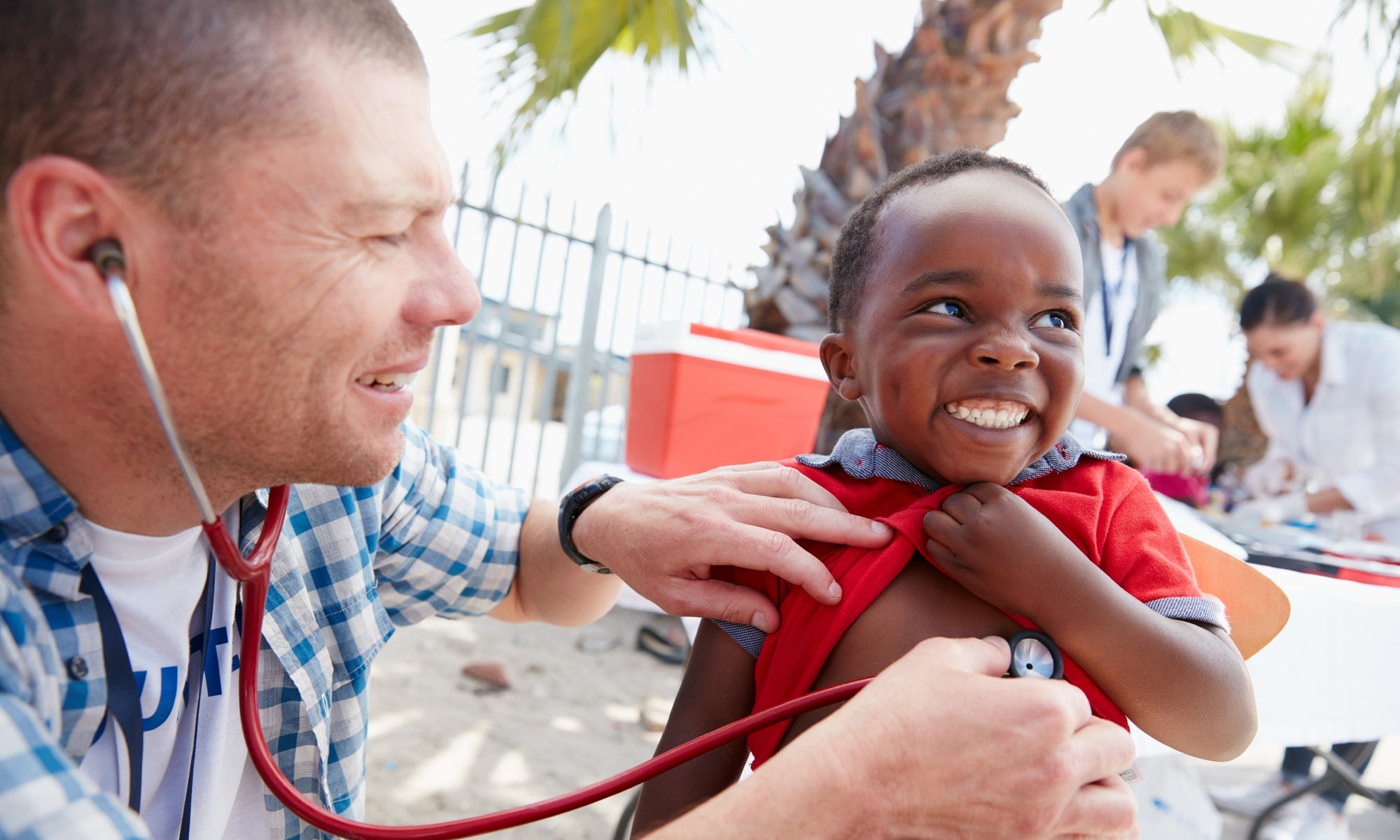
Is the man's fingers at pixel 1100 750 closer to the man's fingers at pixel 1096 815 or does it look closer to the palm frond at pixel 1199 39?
the man's fingers at pixel 1096 815

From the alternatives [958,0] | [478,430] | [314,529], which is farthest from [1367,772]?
[478,430]

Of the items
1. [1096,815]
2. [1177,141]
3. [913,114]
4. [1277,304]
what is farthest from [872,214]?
[1277,304]

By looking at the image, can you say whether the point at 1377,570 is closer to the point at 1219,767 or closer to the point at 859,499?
the point at 859,499

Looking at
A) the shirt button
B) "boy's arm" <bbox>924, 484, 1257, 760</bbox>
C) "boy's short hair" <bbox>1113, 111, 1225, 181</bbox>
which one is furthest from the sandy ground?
"boy's short hair" <bbox>1113, 111, 1225, 181</bbox>

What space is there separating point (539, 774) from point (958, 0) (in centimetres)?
393

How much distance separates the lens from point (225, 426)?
0.97m

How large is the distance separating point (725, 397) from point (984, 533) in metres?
1.36

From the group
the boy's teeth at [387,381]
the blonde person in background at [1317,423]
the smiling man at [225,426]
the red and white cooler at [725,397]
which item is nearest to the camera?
the smiling man at [225,426]

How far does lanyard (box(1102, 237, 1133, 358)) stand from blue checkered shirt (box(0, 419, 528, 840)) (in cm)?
246

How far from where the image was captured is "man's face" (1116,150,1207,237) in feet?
10.2

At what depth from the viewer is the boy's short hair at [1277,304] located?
4207 millimetres

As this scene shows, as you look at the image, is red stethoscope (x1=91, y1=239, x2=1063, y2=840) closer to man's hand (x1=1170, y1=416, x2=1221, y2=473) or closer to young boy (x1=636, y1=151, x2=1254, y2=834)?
young boy (x1=636, y1=151, x2=1254, y2=834)

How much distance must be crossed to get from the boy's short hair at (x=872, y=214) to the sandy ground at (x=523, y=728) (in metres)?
2.24

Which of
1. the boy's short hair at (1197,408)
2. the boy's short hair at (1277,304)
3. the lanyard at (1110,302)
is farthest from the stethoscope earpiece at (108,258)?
the boy's short hair at (1197,408)
